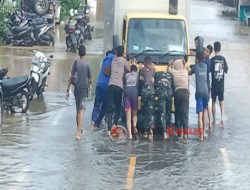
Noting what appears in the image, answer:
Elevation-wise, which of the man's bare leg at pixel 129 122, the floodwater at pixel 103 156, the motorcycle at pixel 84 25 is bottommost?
the floodwater at pixel 103 156

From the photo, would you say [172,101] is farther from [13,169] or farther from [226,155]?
[13,169]

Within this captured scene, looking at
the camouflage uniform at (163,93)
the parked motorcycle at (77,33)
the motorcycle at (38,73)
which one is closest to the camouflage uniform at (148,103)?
the camouflage uniform at (163,93)

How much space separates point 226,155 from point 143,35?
3.67 meters

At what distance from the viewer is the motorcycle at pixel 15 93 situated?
14641mm

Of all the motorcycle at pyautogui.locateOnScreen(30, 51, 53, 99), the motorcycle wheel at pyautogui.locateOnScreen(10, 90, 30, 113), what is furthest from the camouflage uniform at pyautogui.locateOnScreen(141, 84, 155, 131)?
the motorcycle at pyautogui.locateOnScreen(30, 51, 53, 99)

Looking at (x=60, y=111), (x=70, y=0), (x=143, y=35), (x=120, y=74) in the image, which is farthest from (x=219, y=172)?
(x=70, y=0)

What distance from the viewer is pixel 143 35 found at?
14398 mm

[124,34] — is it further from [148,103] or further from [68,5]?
[68,5]

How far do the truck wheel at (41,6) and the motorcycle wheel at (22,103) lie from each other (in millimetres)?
15798

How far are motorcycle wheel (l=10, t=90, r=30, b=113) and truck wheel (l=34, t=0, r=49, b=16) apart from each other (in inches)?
622

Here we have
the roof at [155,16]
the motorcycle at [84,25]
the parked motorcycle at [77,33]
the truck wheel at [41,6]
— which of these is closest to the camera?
the roof at [155,16]

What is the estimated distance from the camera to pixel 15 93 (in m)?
14.7

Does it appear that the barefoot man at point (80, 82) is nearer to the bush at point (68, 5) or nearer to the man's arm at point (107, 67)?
the man's arm at point (107, 67)

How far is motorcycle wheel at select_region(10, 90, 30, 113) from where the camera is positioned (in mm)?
14812
